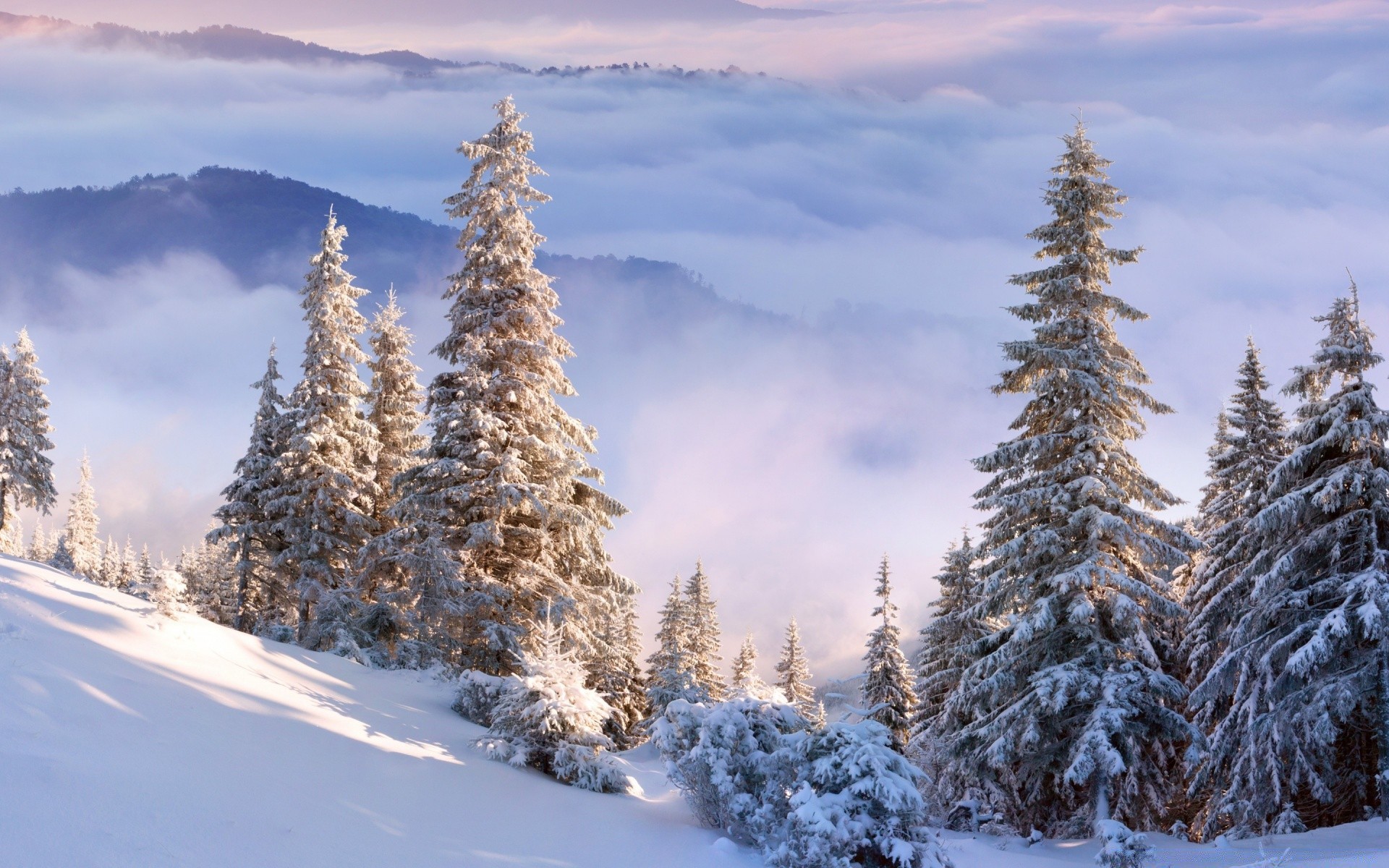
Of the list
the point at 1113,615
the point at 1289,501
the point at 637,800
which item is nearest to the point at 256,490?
the point at 637,800

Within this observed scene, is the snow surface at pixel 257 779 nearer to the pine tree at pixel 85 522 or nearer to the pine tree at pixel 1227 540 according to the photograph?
the pine tree at pixel 1227 540

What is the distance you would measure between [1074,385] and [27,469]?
136 ft

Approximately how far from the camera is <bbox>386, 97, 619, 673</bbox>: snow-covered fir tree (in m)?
20.5

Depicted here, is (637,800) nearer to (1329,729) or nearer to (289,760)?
(289,760)

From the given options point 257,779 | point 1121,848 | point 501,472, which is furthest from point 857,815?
point 501,472

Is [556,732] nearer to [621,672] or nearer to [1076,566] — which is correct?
[1076,566]

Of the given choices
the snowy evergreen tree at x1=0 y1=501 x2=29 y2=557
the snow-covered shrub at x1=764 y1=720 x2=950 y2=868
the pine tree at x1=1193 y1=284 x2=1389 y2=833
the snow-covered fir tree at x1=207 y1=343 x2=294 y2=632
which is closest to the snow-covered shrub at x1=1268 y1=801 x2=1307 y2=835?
the pine tree at x1=1193 y1=284 x2=1389 y2=833

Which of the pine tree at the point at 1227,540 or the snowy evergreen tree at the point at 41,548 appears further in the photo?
the snowy evergreen tree at the point at 41,548

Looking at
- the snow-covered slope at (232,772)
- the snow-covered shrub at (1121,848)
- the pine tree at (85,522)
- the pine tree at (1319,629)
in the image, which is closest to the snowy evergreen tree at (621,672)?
the snow-covered slope at (232,772)

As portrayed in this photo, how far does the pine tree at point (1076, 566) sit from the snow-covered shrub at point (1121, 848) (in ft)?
13.0

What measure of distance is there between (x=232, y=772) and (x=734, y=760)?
5666 millimetres

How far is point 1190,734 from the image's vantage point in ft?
53.3

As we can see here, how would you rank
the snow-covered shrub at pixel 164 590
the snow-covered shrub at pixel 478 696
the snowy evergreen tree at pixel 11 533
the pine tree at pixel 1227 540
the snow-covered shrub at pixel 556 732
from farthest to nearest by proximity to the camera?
the snowy evergreen tree at pixel 11 533
the pine tree at pixel 1227 540
the snow-covered shrub at pixel 478 696
the snow-covered shrub at pixel 164 590
the snow-covered shrub at pixel 556 732

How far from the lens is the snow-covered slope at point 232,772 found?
6562 mm
